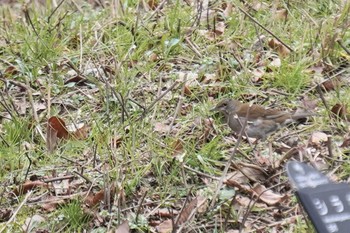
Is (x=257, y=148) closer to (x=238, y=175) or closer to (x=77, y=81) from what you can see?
(x=238, y=175)

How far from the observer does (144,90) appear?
4.48 m

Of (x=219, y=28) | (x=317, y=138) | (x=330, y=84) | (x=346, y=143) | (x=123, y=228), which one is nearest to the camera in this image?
(x=123, y=228)

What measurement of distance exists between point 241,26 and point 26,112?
161 centimetres

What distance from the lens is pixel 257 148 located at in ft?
12.7

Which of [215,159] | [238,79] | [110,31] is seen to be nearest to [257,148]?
[215,159]

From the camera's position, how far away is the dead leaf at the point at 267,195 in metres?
3.41

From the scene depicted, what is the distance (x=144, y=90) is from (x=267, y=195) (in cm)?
129

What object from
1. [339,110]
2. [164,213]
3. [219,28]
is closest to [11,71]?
[219,28]

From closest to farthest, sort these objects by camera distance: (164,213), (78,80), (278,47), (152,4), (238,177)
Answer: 1. (164,213)
2. (238,177)
3. (78,80)
4. (278,47)
5. (152,4)

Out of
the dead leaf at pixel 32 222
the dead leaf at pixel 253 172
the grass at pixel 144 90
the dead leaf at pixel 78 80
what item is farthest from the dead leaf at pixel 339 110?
the dead leaf at pixel 32 222

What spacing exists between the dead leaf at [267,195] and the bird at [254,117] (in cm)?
43

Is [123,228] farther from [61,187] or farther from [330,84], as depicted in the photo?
[330,84]

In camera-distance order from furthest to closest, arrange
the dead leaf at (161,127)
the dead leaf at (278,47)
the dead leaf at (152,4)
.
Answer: the dead leaf at (152,4)
the dead leaf at (278,47)
the dead leaf at (161,127)

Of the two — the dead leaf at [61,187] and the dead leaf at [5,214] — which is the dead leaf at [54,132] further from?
the dead leaf at [5,214]
